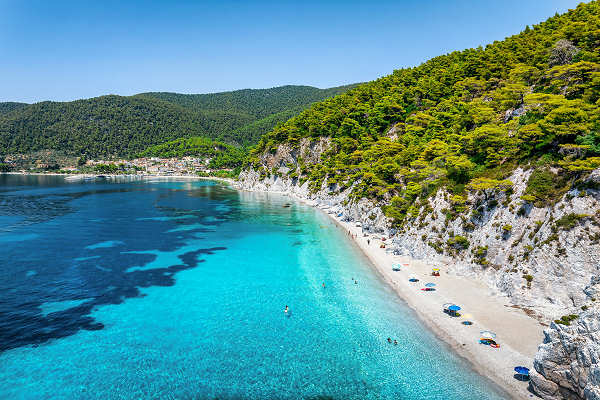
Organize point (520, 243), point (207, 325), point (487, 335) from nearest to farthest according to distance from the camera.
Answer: point (487, 335)
point (207, 325)
point (520, 243)

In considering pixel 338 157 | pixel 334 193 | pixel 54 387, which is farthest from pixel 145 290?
pixel 338 157

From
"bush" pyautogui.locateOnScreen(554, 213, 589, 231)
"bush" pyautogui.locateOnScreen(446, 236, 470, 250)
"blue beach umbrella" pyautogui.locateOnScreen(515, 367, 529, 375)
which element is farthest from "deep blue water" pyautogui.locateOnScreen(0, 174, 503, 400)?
"bush" pyautogui.locateOnScreen(554, 213, 589, 231)

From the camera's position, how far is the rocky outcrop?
20312 millimetres

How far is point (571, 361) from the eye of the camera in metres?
21.7

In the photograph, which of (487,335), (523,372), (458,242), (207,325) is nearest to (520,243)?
(458,242)

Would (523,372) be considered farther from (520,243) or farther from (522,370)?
(520,243)

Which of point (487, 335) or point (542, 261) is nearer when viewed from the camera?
point (487, 335)

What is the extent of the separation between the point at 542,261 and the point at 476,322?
937 cm

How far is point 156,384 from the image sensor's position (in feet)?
85.3

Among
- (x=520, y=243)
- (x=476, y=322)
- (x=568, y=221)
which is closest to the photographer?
(x=568, y=221)

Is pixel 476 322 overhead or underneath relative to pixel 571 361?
underneath

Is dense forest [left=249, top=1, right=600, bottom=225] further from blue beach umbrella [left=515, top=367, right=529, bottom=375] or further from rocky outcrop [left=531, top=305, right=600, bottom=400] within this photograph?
blue beach umbrella [left=515, top=367, right=529, bottom=375]

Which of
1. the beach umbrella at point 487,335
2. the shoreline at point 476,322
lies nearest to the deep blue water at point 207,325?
the shoreline at point 476,322

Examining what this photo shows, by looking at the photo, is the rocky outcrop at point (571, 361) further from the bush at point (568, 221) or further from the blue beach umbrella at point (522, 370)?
the bush at point (568, 221)
